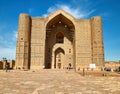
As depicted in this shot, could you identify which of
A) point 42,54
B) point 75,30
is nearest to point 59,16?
point 75,30

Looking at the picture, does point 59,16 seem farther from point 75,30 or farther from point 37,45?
point 37,45

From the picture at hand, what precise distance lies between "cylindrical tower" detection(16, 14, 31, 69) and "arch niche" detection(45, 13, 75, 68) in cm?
553

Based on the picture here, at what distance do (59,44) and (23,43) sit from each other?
33.1ft

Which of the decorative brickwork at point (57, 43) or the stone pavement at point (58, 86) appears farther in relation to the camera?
the decorative brickwork at point (57, 43)

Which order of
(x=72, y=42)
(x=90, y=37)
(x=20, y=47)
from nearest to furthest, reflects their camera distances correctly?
(x=20, y=47) < (x=90, y=37) < (x=72, y=42)

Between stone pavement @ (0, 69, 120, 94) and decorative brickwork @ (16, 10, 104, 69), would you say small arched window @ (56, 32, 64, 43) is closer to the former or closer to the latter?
decorative brickwork @ (16, 10, 104, 69)

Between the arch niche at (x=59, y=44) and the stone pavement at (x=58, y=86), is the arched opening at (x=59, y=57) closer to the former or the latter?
the arch niche at (x=59, y=44)

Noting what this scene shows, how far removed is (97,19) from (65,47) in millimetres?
10708

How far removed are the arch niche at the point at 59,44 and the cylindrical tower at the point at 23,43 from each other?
5.53 m

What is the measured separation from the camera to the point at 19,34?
113ft

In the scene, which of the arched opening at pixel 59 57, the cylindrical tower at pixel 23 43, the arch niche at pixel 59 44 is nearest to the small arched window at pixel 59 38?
the arch niche at pixel 59 44

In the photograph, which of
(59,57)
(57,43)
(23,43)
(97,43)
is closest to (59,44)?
(57,43)

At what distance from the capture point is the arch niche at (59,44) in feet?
128

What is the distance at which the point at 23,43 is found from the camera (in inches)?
1342
